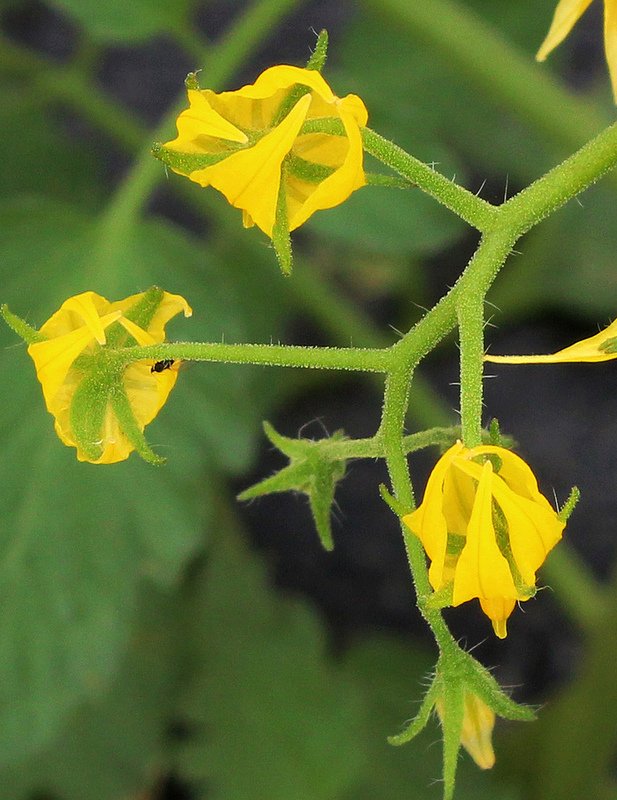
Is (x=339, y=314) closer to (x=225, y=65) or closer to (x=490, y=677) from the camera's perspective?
(x=225, y=65)

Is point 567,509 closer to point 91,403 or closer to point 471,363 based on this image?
point 471,363

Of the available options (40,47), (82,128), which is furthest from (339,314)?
(40,47)

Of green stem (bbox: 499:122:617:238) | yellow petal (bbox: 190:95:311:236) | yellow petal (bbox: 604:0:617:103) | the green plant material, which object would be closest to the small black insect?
yellow petal (bbox: 190:95:311:236)

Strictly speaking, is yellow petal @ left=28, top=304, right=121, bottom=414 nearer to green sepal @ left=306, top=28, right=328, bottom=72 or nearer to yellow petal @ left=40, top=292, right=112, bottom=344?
yellow petal @ left=40, top=292, right=112, bottom=344

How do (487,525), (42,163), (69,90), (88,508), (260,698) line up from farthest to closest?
(42,163) → (69,90) → (260,698) → (88,508) → (487,525)

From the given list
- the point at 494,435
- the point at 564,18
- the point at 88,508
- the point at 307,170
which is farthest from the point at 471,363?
the point at 88,508
